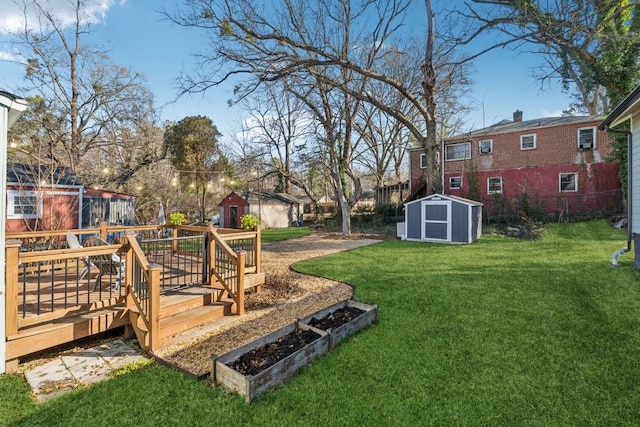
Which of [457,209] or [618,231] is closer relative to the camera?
[618,231]

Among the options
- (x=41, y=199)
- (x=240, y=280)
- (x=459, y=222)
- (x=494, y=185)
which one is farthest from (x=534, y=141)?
(x=41, y=199)

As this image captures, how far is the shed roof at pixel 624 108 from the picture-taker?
17.9 ft

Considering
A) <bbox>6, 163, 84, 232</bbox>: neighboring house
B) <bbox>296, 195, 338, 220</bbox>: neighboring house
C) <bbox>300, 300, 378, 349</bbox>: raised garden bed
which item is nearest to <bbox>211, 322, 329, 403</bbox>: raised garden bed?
<bbox>300, 300, 378, 349</bbox>: raised garden bed

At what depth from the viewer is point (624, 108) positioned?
605 cm

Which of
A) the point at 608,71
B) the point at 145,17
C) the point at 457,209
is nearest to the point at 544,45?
the point at 608,71

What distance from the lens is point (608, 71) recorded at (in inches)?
467

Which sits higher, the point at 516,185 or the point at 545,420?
the point at 516,185

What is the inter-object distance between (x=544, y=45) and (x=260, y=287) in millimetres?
12638

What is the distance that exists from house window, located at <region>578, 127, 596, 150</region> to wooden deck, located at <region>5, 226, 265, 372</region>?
1980 cm

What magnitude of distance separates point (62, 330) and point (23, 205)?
1020cm

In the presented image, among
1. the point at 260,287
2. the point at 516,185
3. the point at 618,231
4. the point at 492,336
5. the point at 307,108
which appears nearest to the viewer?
the point at 492,336

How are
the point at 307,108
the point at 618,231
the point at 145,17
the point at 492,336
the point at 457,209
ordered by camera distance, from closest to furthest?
the point at 492,336, the point at 145,17, the point at 618,231, the point at 457,209, the point at 307,108

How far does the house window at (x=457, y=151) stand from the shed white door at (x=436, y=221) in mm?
8948

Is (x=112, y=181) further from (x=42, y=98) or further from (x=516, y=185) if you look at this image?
(x=516, y=185)
